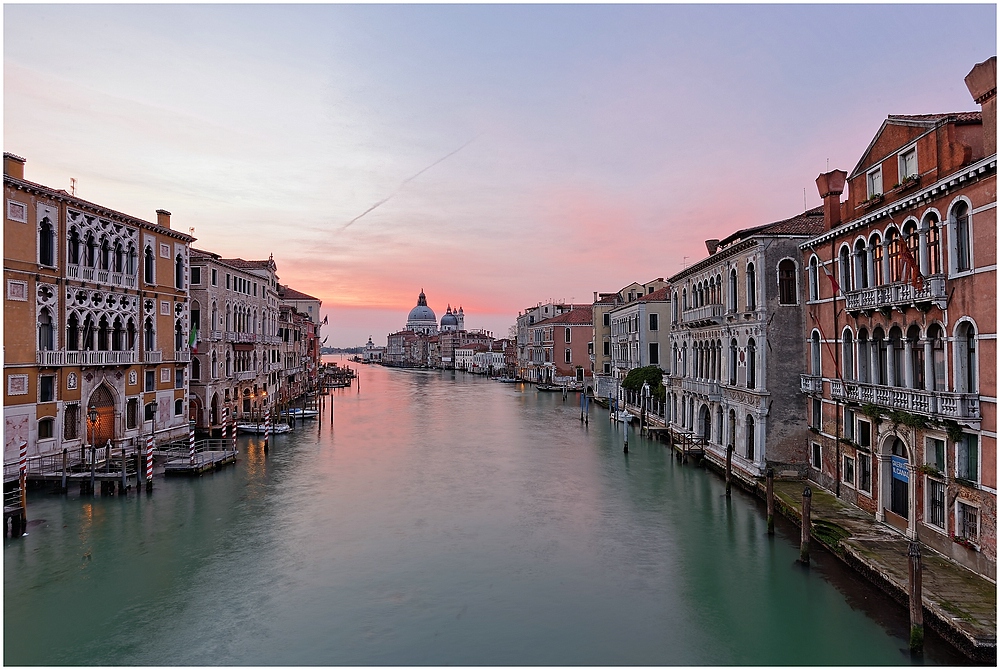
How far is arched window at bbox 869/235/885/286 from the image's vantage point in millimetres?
14844

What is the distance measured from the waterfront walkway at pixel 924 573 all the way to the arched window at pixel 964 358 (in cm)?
345

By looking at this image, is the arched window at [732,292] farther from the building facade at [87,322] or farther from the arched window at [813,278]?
the building facade at [87,322]

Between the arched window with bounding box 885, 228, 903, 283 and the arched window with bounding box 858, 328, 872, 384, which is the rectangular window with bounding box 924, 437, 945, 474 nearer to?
the arched window with bounding box 858, 328, 872, 384

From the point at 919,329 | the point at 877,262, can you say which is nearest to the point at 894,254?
the point at 877,262

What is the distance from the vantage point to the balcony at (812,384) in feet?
59.0

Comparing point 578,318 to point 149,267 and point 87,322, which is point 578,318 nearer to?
point 149,267

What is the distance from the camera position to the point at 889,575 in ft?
38.2

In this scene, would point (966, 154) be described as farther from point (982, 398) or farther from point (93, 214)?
point (93, 214)

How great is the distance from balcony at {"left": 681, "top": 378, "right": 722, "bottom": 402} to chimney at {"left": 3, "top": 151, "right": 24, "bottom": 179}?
25314 millimetres

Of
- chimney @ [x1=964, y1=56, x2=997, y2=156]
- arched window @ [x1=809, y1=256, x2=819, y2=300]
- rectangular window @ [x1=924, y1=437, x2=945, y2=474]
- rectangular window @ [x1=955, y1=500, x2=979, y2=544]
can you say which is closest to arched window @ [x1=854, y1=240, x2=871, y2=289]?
arched window @ [x1=809, y1=256, x2=819, y2=300]

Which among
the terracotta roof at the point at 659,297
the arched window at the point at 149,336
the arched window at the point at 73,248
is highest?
the arched window at the point at 73,248

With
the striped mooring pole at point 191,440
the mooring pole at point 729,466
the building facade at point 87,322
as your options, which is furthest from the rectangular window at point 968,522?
the building facade at point 87,322

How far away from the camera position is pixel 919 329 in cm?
1335

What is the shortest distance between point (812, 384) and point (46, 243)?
25127mm
